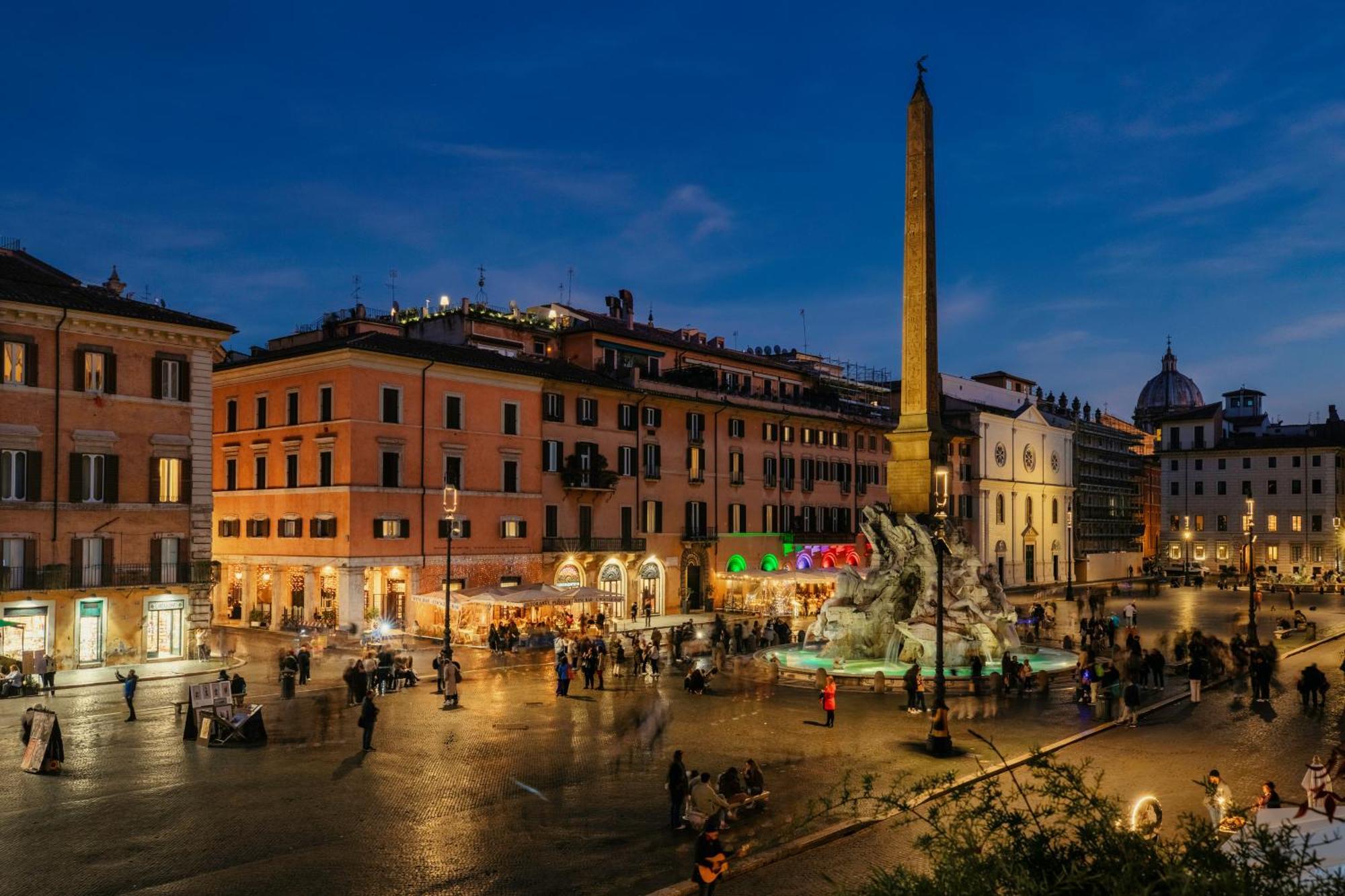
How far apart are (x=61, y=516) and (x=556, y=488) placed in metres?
20.0

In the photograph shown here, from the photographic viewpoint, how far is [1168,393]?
14475 centimetres

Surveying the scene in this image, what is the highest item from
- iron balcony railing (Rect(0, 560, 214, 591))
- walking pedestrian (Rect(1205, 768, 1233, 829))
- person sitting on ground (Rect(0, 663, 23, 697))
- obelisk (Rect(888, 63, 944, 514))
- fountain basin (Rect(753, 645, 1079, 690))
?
obelisk (Rect(888, 63, 944, 514))

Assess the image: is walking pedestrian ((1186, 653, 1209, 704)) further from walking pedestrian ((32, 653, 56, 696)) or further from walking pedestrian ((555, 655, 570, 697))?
walking pedestrian ((32, 653, 56, 696))

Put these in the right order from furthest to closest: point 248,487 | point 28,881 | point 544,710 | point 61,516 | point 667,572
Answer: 1. point 667,572
2. point 248,487
3. point 61,516
4. point 544,710
5. point 28,881

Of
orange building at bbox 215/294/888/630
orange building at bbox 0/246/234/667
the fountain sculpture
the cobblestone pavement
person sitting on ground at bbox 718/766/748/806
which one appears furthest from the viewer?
orange building at bbox 215/294/888/630

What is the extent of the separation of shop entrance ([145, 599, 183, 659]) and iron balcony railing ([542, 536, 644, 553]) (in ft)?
51.9

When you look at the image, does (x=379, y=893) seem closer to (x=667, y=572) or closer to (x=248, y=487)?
(x=248, y=487)

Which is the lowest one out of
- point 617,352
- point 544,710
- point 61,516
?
point 544,710

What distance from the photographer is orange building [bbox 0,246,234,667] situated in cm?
3102

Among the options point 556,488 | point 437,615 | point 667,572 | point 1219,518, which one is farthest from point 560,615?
point 1219,518

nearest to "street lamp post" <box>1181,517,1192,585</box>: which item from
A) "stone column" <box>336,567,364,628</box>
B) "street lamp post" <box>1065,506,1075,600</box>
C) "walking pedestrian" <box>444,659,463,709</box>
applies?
"street lamp post" <box>1065,506,1075,600</box>

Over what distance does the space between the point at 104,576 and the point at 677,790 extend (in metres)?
24.3

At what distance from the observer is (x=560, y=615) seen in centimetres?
4144

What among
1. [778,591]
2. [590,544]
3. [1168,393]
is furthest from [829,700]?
[1168,393]
